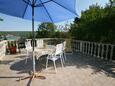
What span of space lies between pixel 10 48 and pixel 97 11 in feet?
15.5

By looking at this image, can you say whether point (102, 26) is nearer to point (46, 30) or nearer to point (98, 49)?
point (98, 49)

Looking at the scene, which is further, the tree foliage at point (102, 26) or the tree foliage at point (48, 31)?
the tree foliage at point (48, 31)

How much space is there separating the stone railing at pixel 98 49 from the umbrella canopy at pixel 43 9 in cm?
221

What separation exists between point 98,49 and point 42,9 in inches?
123

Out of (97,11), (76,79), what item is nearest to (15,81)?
(76,79)

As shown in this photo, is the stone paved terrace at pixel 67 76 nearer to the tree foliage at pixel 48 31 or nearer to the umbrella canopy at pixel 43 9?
the umbrella canopy at pixel 43 9

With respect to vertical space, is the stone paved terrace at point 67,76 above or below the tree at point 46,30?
below

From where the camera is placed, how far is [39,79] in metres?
4.13

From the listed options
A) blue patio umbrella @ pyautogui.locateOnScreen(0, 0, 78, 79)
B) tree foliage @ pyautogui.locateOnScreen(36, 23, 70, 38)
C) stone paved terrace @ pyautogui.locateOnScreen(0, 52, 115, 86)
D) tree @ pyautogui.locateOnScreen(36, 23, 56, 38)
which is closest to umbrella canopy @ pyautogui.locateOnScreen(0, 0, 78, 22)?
blue patio umbrella @ pyautogui.locateOnScreen(0, 0, 78, 79)

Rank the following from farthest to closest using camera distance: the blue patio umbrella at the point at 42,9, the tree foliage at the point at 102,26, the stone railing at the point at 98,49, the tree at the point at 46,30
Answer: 1. the tree at the point at 46,30
2. the stone railing at the point at 98,49
3. the tree foliage at the point at 102,26
4. the blue patio umbrella at the point at 42,9

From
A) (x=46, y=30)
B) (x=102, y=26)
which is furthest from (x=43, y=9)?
(x=46, y=30)

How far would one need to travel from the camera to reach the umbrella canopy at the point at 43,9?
4480 mm

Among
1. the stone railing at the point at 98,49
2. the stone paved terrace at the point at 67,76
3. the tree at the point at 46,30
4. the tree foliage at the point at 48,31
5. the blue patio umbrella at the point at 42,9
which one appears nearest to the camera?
the stone paved terrace at the point at 67,76

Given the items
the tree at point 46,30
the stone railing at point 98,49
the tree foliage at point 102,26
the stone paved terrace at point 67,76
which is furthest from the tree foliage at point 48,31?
the stone paved terrace at point 67,76
